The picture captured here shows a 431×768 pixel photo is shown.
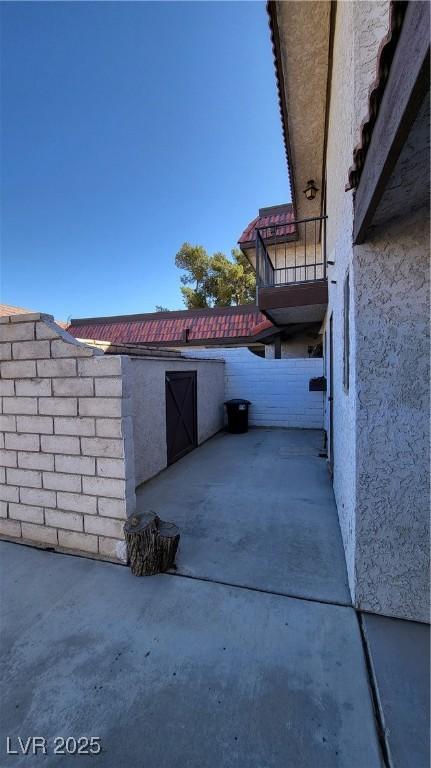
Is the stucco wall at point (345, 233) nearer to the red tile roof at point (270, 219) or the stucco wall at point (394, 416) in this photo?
the stucco wall at point (394, 416)

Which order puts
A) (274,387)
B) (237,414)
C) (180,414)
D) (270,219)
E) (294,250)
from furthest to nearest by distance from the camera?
(270,219), (294,250), (274,387), (237,414), (180,414)

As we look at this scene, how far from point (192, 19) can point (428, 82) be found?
30.0 feet

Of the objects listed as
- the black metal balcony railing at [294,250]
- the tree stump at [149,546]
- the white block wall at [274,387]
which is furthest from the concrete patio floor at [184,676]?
the white block wall at [274,387]

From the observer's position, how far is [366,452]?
7.59 ft

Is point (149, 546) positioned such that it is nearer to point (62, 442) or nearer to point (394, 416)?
point (62, 442)

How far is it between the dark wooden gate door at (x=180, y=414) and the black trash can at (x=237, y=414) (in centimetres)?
168

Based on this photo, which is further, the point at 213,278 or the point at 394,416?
Answer: the point at 213,278

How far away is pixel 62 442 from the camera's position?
3.42m

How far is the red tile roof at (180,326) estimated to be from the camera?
12.5m

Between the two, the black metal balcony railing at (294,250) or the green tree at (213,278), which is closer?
the black metal balcony railing at (294,250)

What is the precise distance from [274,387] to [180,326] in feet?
18.6

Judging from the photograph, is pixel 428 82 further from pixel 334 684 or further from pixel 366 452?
pixel 334 684

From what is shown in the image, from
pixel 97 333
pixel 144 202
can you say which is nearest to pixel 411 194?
pixel 97 333

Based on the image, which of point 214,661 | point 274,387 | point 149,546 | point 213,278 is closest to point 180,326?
point 274,387
